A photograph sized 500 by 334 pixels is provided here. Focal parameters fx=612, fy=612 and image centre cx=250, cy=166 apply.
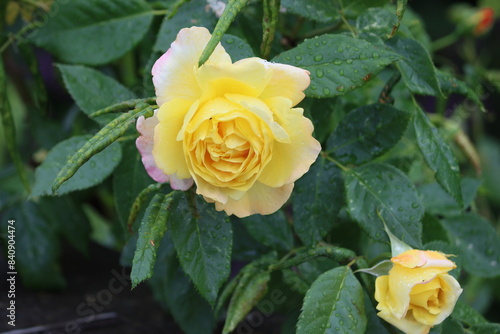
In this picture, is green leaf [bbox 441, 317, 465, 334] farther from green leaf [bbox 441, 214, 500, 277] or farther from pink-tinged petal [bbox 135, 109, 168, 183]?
pink-tinged petal [bbox 135, 109, 168, 183]

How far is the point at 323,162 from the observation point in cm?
62

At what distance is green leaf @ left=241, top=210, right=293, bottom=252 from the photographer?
0.66 m

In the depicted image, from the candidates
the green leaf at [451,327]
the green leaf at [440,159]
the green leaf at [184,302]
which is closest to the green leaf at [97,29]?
the green leaf at [184,302]

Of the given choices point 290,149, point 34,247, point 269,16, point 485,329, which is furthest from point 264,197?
point 34,247

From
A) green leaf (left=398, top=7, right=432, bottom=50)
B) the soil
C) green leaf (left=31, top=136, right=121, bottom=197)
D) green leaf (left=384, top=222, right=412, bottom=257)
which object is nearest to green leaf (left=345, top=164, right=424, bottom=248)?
green leaf (left=384, top=222, right=412, bottom=257)

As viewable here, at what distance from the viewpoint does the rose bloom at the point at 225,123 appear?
0.44 metres

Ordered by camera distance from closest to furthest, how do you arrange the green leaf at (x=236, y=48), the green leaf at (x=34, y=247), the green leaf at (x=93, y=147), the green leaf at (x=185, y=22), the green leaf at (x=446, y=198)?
the green leaf at (x=93, y=147), the green leaf at (x=236, y=48), the green leaf at (x=185, y=22), the green leaf at (x=446, y=198), the green leaf at (x=34, y=247)

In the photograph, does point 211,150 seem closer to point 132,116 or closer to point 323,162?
point 132,116

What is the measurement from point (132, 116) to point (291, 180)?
0.42 feet

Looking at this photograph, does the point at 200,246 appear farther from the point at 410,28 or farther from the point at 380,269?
the point at 410,28

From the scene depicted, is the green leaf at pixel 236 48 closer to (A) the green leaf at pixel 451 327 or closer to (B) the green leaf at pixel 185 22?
(B) the green leaf at pixel 185 22

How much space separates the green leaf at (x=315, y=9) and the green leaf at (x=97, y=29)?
213 millimetres

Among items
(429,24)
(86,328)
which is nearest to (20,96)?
(86,328)

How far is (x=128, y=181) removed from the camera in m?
0.64
